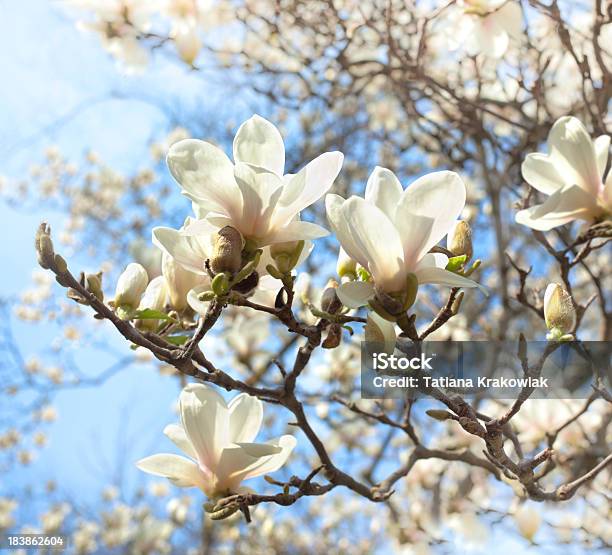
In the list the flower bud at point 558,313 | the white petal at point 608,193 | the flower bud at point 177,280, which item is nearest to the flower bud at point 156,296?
the flower bud at point 177,280

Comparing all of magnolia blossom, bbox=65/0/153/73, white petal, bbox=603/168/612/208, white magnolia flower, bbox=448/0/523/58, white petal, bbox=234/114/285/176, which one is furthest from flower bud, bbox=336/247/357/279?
magnolia blossom, bbox=65/0/153/73

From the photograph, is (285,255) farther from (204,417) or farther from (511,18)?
(511,18)

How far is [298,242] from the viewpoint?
711 millimetres

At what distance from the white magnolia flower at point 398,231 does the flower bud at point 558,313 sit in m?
0.15

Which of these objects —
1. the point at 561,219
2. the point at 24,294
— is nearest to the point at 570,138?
the point at 561,219

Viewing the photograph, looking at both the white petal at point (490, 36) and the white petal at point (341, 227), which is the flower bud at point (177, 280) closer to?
the white petal at point (341, 227)

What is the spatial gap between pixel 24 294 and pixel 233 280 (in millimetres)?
4468

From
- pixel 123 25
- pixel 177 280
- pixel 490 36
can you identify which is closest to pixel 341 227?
pixel 177 280

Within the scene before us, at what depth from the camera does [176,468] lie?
0.84 m

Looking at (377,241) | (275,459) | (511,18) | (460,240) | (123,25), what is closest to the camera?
(377,241)

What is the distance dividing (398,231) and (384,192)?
44 millimetres

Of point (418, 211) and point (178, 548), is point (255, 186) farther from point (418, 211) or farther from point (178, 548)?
point (178, 548)

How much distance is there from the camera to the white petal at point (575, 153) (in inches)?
33.3

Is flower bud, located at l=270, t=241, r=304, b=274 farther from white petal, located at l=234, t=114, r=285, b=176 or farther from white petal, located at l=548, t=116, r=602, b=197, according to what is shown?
white petal, located at l=548, t=116, r=602, b=197
